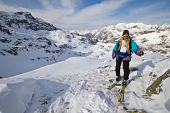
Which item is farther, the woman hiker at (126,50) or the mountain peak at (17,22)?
the mountain peak at (17,22)

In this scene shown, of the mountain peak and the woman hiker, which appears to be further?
the mountain peak

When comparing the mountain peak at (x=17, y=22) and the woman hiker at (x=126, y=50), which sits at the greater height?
the mountain peak at (x=17, y=22)

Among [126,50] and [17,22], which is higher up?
[17,22]

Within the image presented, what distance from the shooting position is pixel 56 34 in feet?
369

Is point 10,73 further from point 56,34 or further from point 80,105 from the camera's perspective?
point 56,34

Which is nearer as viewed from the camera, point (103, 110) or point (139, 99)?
point (103, 110)

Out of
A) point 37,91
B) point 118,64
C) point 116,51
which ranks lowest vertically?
point 37,91

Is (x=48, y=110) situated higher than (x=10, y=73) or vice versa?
(x=48, y=110)

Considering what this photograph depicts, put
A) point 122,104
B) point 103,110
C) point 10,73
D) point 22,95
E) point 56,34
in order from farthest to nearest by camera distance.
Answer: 1. point 56,34
2. point 10,73
3. point 22,95
4. point 122,104
5. point 103,110

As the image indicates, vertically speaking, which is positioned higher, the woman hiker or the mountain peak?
the mountain peak

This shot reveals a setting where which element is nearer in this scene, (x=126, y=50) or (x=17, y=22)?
(x=126, y=50)

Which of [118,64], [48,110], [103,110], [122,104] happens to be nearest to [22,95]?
[48,110]

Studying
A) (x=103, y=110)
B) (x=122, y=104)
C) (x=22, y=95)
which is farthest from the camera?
(x=22, y=95)

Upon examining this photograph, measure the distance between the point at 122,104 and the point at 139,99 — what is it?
2.25 ft
